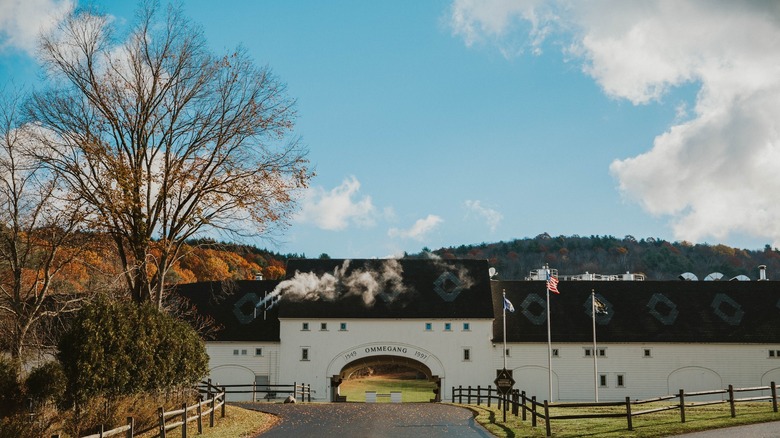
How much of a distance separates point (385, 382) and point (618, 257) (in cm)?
7827

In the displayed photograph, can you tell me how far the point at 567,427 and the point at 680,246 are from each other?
426 feet

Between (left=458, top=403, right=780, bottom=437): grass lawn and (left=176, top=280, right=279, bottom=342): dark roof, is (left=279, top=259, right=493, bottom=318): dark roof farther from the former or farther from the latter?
(left=458, top=403, right=780, bottom=437): grass lawn

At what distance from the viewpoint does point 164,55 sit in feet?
83.4

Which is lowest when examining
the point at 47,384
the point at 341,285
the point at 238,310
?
the point at 47,384

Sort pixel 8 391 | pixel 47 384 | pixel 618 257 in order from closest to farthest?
pixel 47 384 < pixel 8 391 < pixel 618 257

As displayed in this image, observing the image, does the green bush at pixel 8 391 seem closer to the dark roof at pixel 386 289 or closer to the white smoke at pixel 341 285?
the dark roof at pixel 386 289

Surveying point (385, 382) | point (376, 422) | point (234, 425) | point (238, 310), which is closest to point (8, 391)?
point (234, 425)

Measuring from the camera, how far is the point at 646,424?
72.5ft

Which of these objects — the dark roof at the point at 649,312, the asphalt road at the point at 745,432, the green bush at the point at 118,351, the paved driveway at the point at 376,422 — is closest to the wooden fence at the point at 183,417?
the green bush at the point at 118,351

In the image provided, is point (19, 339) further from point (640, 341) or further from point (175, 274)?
point (175, 274)

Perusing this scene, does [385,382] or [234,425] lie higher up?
[234,425]

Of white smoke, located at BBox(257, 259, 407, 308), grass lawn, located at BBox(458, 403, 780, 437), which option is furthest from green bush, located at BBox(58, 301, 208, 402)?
white smoke, located at BBox(257, 259, 407, 308)

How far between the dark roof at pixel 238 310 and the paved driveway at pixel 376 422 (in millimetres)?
17598

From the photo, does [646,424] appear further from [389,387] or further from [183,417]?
[389,387]
